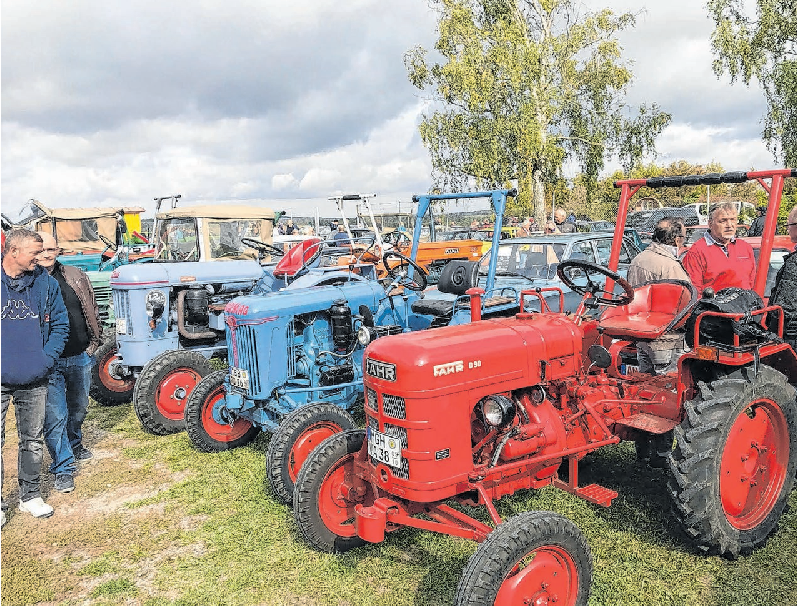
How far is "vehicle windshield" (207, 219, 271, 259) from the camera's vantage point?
830 cm

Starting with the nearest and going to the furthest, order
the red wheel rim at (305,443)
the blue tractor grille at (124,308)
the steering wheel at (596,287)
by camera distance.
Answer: the steering wheel at (596,287) < the red wheel rim at (305,443) < the blue tractor grille at (124,308)

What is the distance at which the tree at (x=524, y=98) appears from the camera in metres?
20.1

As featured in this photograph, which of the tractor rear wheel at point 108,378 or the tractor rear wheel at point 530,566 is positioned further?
the tractor rear wheel at point 108,378

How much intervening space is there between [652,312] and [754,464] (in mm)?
1015

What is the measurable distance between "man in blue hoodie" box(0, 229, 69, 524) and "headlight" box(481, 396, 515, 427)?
289cm

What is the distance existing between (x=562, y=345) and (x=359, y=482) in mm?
1264

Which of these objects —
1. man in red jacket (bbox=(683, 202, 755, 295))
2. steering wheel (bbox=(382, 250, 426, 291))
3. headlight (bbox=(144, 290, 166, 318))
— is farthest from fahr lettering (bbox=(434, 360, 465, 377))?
headlight (bbox=(144, 290, 166, 318))

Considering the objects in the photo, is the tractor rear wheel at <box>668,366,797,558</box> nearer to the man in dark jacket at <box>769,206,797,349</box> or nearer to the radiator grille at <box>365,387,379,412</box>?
the man in dark jacket at <box>769,206,797,349</box>

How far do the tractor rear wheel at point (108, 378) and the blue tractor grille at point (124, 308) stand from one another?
482mm

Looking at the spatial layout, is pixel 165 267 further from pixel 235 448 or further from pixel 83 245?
pixel 83 245

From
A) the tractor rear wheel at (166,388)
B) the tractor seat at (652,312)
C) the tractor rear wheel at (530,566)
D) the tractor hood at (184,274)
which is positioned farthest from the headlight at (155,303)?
the tractor rear wheel at (530,566)

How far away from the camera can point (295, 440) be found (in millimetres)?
4039

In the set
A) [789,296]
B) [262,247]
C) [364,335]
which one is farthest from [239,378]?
[262,247]

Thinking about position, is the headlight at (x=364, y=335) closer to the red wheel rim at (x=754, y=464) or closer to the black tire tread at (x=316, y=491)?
the black tire tread at (x=316, y=491)
